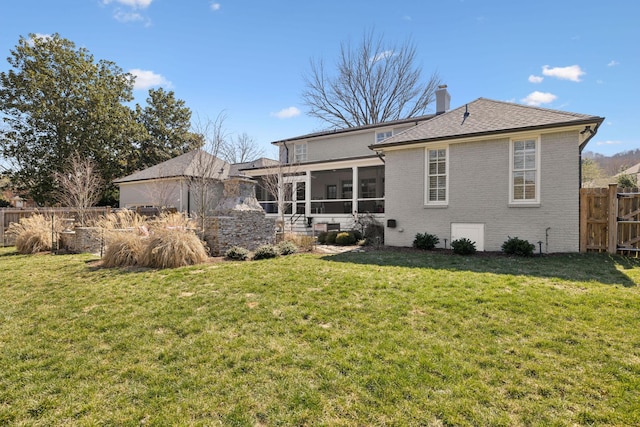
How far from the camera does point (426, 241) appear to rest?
1076 cm

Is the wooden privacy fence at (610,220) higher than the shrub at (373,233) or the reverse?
higher

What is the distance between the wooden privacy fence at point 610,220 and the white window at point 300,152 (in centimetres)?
1548

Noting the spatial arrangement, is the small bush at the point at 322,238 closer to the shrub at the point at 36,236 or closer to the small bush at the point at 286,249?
the small bush at the point at 286,249

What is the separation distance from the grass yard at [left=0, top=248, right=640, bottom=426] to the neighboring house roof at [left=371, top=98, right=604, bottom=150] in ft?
15.4

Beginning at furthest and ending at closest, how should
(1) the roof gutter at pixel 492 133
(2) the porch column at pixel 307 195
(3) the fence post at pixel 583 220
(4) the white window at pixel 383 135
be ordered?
(4) the white window at pixel 383 135
(2) the porch column at pixel 307 195
(3) the fence post at pixel 583 220
(1) the roof gutter at pixel 492 133

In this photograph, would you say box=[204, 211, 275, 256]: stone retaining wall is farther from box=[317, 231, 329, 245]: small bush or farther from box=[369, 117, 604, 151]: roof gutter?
box=[369, 117, 604, 151]: roof gutter

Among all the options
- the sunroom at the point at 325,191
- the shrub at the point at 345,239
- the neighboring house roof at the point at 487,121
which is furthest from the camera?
the sunroom at the point at 325,191

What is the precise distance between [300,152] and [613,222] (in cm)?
1672

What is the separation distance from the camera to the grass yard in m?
2.82

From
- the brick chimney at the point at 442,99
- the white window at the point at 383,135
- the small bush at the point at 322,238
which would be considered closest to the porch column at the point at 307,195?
the small bush at the point at 322,238

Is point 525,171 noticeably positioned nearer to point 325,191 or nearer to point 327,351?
point 327,351

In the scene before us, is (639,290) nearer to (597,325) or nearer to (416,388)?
(597,325)

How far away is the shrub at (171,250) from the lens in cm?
809

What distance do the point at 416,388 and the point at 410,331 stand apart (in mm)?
1165
